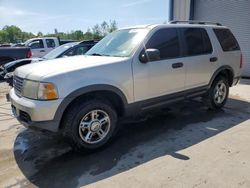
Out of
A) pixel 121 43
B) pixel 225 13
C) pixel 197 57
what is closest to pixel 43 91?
pixel 121 43

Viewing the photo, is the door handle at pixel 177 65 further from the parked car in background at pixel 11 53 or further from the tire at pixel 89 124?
the parked car in background at pixel 11 53

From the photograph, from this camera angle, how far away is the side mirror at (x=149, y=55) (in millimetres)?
4109

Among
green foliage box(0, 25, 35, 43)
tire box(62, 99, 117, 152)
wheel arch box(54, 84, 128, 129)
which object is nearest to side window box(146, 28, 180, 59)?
wheel arch box(54, 84, 128, 129)

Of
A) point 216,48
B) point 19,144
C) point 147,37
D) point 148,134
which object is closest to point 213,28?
point 216,48

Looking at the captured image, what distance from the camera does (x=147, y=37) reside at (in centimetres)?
436

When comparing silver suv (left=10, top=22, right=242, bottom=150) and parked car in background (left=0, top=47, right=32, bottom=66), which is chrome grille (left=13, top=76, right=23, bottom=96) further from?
parked car in background (left=0, top=47, right=32, bottom=66)

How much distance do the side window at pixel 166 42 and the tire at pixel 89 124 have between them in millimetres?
1339

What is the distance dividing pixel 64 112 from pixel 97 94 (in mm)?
578

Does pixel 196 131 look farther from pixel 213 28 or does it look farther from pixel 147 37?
pixel 213 28

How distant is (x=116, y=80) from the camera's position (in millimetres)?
3918

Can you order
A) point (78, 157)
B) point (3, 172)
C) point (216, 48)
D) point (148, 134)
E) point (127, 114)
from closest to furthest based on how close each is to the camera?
point (3, 172), point (78, 157), point (127, 114), point (148, 134), point (216, 48)

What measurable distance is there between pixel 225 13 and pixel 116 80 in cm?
903

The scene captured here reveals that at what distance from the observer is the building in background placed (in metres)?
10.5

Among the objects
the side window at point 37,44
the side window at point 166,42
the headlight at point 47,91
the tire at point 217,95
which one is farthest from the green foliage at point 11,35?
the headlight at point 47,91
